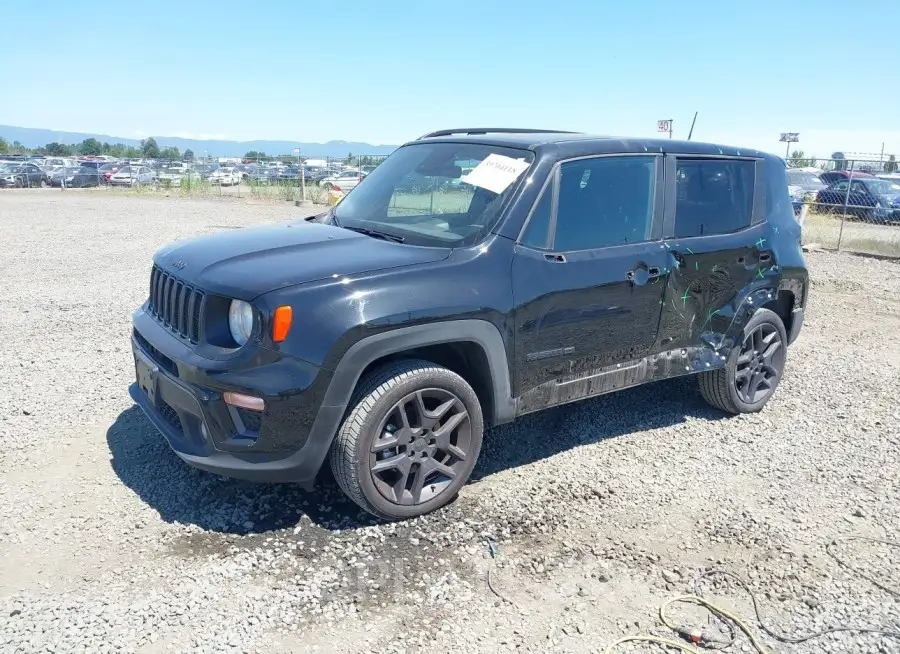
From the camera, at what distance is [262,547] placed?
3.29 m

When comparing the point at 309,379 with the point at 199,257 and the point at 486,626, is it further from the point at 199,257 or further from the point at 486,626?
the point at 486,626

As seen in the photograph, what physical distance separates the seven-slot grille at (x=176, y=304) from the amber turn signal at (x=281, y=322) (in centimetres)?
49

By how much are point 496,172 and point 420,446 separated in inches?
62.0

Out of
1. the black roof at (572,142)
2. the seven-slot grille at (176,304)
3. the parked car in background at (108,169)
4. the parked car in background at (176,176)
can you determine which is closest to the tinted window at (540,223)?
the black roof at (572,142)

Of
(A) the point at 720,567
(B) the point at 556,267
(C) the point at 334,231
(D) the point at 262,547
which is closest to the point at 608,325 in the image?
(B) the point at 556,267

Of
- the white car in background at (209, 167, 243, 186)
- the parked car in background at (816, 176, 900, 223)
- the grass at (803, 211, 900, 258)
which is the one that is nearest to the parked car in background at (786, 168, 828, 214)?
the parked car in background at (816, 176, 900, 223)

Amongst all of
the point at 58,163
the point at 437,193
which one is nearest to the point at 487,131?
the point at 437,193

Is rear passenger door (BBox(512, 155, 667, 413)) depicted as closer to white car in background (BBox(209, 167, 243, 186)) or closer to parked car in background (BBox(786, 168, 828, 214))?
parked car in background (BBox(786, 168, 828, 214))

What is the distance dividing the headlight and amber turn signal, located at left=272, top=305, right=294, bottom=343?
0.15 metres

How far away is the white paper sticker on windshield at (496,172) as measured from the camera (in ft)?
12.6

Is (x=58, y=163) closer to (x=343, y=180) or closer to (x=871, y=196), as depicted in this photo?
(x=343, y=180)

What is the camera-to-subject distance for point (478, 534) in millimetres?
3486

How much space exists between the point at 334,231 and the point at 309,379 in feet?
4.14

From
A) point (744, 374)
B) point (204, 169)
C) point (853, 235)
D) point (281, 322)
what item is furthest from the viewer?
point (204, 169)
